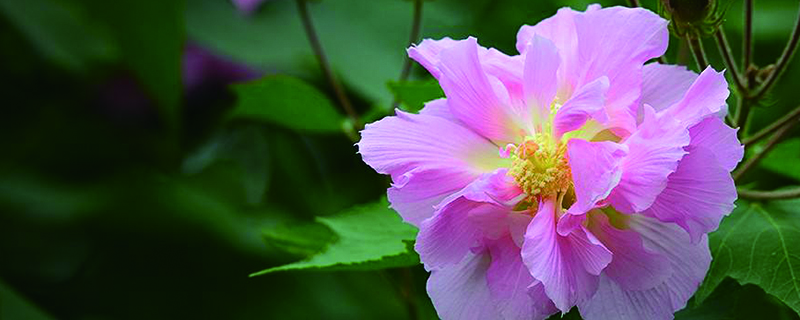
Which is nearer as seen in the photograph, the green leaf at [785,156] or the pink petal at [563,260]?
the pink petal at [563,260]

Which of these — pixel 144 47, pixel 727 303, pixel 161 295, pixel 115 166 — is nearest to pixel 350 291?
pixel 161 295

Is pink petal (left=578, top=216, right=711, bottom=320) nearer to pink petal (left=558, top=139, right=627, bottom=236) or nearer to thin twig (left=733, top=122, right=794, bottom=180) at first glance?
pink petal (left=558, top=139, right=627, bottom=236)

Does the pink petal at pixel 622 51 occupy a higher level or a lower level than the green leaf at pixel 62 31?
lower

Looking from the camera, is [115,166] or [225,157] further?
[115,166]

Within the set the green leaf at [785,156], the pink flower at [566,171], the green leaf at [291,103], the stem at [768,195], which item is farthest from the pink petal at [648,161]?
the green leaf at [291,103]

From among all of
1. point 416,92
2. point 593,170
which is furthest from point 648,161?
point 416,92

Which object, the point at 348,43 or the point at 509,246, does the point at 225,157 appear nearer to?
the point at 348,43

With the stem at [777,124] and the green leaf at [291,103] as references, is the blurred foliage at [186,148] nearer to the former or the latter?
the green leaf at [291,103]
